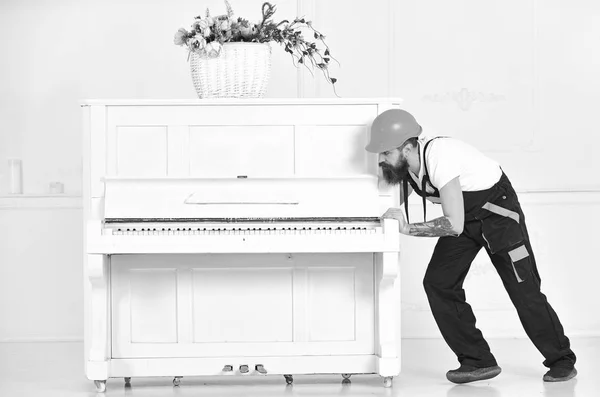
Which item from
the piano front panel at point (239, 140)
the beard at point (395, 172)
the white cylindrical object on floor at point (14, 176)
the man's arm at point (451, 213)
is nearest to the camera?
the man's arm at point (451, 213)

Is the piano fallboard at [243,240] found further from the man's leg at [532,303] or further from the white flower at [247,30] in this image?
the white flower at [247,30]


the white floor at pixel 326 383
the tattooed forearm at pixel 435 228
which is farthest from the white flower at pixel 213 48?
the white floor at pixel 326 383

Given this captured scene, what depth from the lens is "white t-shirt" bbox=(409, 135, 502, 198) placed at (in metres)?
4.05

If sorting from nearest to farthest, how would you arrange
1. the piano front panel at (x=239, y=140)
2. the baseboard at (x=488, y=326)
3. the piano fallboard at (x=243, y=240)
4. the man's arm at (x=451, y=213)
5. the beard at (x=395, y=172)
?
the piano fallboard at (x=243, y=240), the man's arm at (x=451, y=213), the beard at (x=395, y=172), the piano front panel at (x=239, y=140), the baseboard at (x=488, y=326)

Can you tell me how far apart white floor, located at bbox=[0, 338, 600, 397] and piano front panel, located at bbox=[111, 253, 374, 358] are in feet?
0.52

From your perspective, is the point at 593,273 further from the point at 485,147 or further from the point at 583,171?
the point at 485,147

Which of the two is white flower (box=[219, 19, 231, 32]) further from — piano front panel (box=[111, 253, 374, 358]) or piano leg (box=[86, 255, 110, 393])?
piano leg (box=[86, 255, 110, 393])

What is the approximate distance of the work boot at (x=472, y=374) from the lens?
13.9 feet

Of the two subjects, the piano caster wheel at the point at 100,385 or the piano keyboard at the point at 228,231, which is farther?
the piano caster wheel at the point at 100,385

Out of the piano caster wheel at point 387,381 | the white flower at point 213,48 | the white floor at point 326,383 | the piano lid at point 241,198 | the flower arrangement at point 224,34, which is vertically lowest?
the white floor at point 326,383

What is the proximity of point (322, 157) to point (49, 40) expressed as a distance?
2.29 meters

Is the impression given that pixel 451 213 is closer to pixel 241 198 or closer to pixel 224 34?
pixel 241 198

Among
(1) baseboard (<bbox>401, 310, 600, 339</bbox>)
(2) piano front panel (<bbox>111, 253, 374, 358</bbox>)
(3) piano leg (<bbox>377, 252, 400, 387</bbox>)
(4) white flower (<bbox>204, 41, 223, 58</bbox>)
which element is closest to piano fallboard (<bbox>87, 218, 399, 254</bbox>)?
(3) piano leg (<bbox>377, 252, 400, 387</bbox>)

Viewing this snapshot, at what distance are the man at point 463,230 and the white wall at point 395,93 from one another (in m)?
1.49
